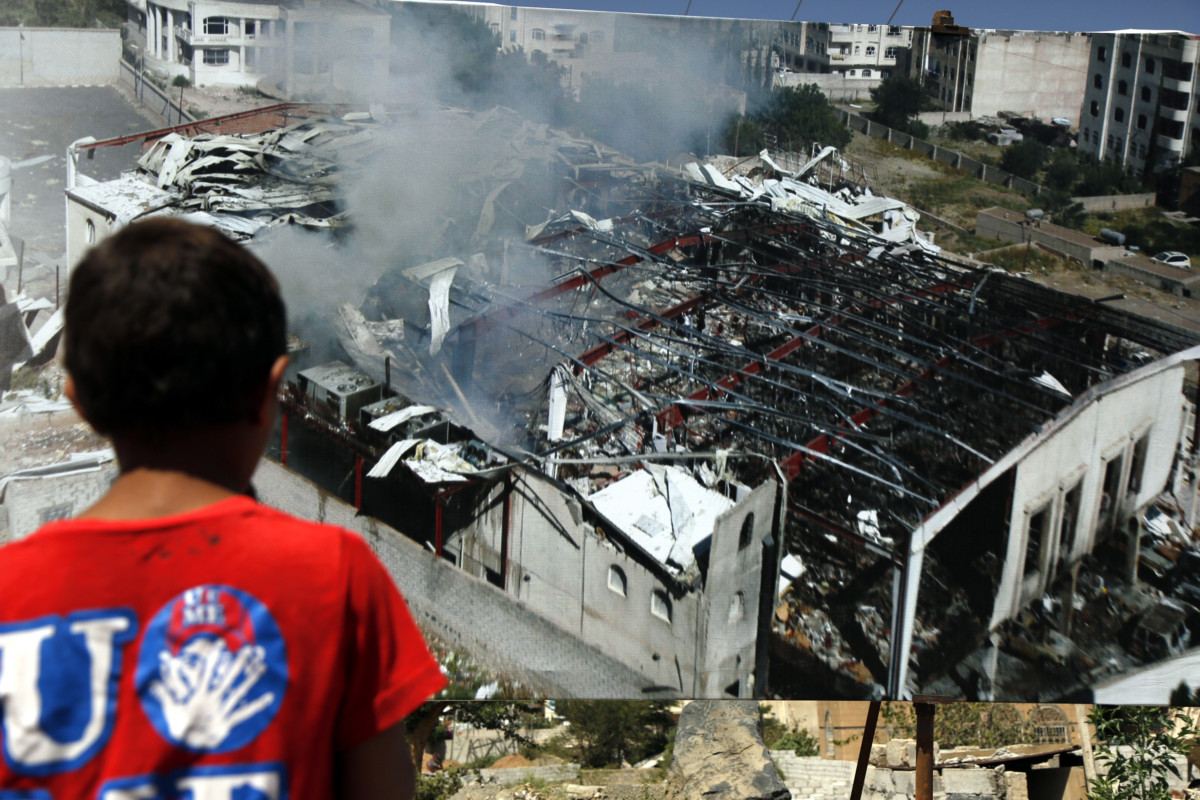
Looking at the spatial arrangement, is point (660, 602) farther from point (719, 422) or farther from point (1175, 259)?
point (1175, 259)

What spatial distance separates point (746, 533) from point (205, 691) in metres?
2.12

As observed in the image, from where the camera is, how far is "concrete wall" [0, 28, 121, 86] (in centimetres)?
296

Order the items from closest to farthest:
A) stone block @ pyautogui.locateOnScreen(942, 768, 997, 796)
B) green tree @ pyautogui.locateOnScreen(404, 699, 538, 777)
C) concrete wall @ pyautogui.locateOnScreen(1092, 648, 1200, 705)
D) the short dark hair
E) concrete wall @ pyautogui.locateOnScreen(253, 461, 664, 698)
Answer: the short dark hair < concrete wall @ pyautogui.locateOnScreen(253, 461, 664, 698) < concrete wall @ pyautogui.locateOnScreen(1092, 648, 1200, 705) < stone block @ pyautogui.locateOnScreen(942, 768, 997, 796) < green tree @ pyautogui.locateOnScreen(404, 699, 538, 777)

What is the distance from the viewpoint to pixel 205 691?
0.98 meters

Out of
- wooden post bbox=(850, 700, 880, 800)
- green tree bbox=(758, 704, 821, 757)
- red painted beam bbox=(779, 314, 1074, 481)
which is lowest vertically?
green tree bbox=(758, 704, 821, 757)

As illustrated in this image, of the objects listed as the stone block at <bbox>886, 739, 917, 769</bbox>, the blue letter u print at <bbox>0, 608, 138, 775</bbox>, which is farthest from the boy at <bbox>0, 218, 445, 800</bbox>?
the stone block at <bbox>886, 739, 917, 769</bbox>

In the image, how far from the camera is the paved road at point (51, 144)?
9.84 feet

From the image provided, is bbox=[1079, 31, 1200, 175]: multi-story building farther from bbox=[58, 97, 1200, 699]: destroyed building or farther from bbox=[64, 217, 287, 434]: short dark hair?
bbox=[64, 217, 287, 434]: short dark hair

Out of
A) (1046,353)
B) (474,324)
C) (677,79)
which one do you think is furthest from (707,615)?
(677,79)

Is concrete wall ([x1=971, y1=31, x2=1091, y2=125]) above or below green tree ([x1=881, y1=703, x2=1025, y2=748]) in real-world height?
above

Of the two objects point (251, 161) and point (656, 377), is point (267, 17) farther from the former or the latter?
point (656, 377)

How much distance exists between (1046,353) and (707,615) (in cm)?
131

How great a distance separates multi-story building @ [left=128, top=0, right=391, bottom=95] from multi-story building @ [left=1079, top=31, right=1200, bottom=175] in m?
2.29

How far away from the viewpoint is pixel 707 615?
299cm
